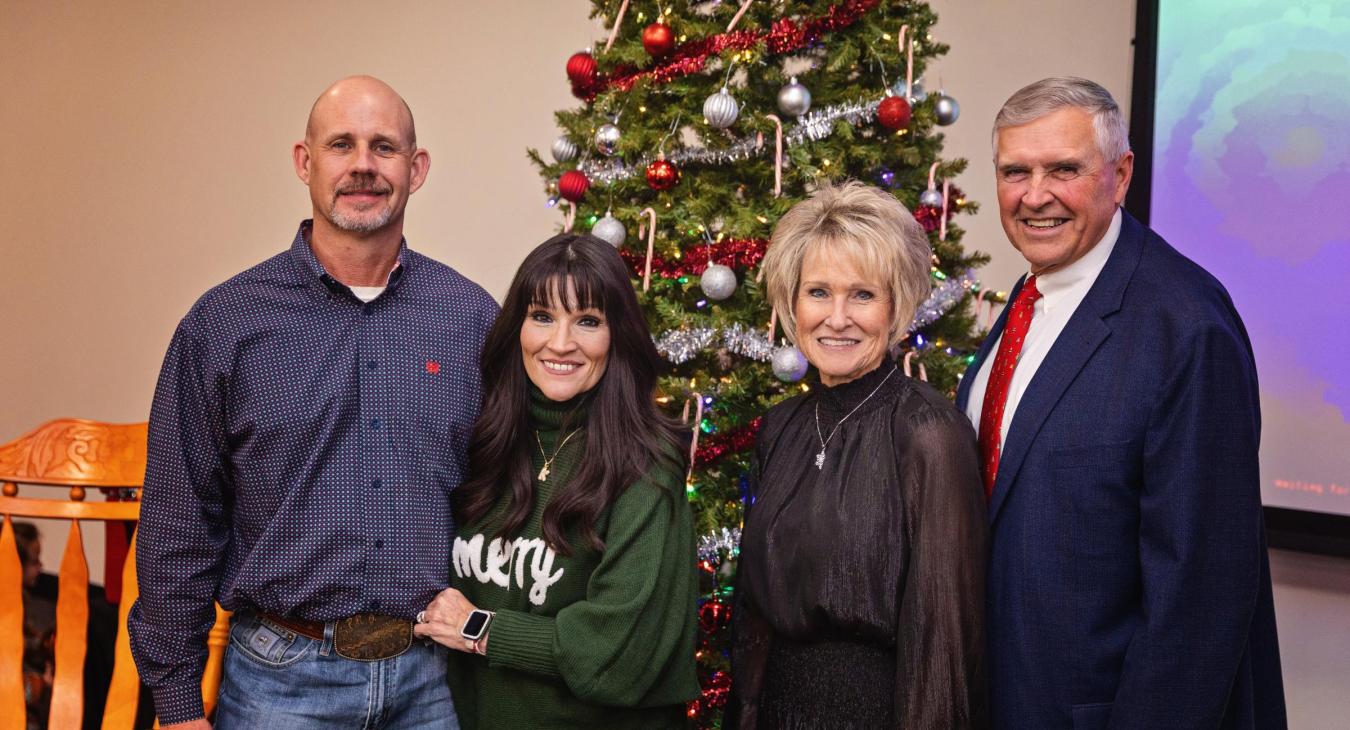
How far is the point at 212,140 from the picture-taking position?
4723 millimetres

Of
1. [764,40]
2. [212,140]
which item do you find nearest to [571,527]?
[764,40]

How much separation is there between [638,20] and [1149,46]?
1.85 meters

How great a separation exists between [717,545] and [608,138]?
3.51ft

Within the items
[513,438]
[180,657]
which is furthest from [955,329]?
[180,657]

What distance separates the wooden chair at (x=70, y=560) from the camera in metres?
2.38

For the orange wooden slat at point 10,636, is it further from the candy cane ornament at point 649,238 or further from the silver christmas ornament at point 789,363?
the silver christmas ornament at point 789,363

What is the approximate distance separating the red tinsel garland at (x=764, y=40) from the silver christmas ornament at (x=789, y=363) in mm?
765

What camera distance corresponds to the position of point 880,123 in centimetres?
254

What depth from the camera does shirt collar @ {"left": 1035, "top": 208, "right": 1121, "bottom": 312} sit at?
1.82 metres

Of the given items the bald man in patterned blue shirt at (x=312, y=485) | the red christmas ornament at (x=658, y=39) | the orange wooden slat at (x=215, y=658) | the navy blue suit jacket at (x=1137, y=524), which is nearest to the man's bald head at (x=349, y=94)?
the bald man in patterned blue shirt at (x=312, y=485)

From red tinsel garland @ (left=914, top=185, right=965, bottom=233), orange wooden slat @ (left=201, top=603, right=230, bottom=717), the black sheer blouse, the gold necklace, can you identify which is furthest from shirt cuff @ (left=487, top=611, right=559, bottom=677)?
red tinsel garland @ (left=914, top=185, right=965, bottom=233)

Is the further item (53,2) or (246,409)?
(53,2)

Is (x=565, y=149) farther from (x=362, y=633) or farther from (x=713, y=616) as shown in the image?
(x=362, y=633)

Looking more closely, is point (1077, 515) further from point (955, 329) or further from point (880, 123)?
point (880, 123)
